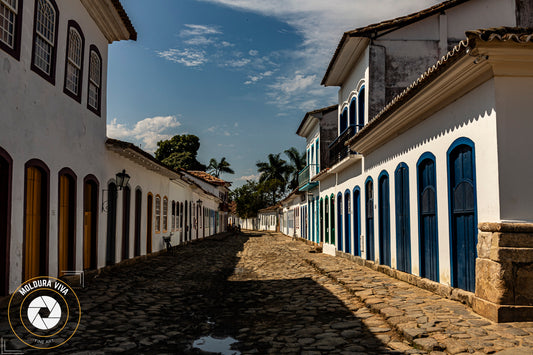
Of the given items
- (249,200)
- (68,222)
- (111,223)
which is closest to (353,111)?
(111,223)

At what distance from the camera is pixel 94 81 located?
35.1 ft

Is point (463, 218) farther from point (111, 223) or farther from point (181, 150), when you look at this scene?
point (181, 150)

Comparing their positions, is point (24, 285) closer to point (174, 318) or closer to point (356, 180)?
point (174, 318)

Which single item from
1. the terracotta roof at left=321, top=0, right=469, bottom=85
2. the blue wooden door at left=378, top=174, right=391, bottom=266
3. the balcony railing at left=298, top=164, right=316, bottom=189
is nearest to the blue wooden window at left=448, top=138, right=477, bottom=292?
the blue wooden door at left=378, top=174, right=391, bottom=266

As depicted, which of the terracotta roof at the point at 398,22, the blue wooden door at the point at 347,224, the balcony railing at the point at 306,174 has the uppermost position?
the terracotta roof at the point at 398,22

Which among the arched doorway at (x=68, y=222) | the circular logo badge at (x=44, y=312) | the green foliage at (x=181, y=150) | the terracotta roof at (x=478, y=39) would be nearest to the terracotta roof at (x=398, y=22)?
the terracotta roof at (x=478, y=39)

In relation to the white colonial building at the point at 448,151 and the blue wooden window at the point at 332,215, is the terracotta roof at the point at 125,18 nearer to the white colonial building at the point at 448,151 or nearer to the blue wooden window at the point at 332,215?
the white colonial building at the point at 448,151

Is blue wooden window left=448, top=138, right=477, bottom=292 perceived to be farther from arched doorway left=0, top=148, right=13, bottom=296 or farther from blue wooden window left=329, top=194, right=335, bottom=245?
blue wooden window left=329, top=194, right=335, bottom=245

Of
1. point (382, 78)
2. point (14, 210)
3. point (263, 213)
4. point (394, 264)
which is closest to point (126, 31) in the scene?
point (14, 210)

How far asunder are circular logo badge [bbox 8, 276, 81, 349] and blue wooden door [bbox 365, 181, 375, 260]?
7579 millimetres

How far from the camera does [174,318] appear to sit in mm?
6734

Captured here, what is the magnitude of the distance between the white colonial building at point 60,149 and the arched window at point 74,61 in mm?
20

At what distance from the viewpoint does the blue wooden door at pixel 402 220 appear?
935cm

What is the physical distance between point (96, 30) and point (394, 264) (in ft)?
28.5
